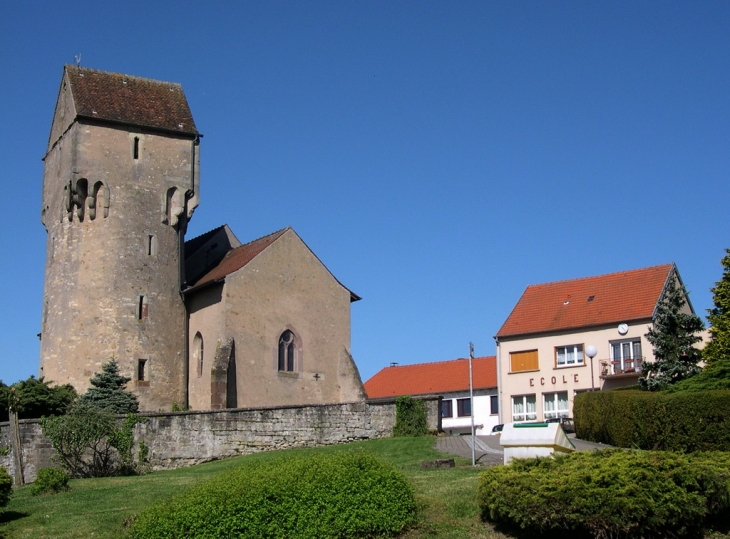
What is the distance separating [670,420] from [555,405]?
24.2 m

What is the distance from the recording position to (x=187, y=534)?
14203 mm

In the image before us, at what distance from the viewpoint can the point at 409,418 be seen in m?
34.0

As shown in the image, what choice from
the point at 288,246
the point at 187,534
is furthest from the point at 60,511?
the point at 288,246

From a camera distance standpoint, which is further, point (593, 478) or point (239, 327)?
point (239, 327)

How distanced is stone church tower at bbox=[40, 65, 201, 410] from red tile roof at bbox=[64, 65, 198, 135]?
6 cm

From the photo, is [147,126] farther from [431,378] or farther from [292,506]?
[431,378]

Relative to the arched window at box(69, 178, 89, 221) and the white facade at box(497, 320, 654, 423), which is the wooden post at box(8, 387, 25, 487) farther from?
the white facade at box(497, 320, 654, 423)

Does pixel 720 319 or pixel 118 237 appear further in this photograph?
pixel 118 237

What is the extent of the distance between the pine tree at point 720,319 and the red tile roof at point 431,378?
87.0ft

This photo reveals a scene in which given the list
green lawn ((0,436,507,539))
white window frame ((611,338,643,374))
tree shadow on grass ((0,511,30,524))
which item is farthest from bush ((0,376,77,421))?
white window frame ((611,338,643,374))

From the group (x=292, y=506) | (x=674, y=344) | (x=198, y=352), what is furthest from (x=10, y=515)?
(x=198, y=352)

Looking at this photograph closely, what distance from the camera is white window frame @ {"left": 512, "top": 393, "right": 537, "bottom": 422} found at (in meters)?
46.7

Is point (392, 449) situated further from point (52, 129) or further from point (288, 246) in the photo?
point (52, 129)

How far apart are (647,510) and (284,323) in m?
27.4
